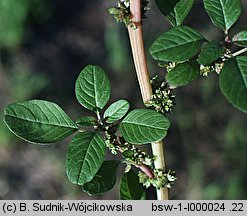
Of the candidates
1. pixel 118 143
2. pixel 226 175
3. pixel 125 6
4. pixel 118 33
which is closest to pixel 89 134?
pixel 118 143

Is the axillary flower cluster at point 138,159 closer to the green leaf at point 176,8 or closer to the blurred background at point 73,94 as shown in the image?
the green leaf at point 176,8

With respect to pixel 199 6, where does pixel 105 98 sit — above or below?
below

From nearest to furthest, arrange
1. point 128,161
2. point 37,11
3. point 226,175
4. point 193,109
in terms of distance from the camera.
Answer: point 128,161 → point 226,175 → point 193,109 → point 37,11

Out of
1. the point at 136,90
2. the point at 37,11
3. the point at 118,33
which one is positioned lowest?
the point at 136,90

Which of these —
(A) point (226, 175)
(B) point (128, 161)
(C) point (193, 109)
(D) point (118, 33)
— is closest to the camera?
(B) point (128, 161)

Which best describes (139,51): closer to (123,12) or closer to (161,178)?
(123,12)

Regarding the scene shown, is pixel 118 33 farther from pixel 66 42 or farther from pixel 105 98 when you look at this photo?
pixel 105 98

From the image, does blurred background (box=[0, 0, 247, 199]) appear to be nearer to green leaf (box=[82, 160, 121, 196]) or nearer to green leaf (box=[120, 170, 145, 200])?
green leaf (box=[120, 170, 145, 200])
